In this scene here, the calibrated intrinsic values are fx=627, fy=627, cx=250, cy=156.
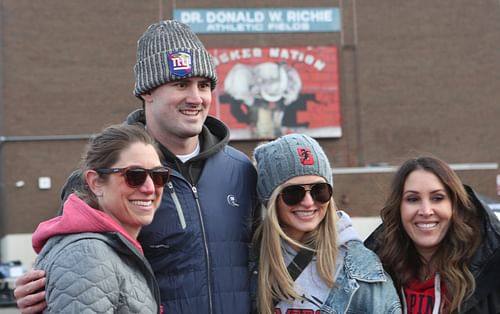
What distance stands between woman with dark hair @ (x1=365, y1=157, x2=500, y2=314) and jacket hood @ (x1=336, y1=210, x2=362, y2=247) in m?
0.32

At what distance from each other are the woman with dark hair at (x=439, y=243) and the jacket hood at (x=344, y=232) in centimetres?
32

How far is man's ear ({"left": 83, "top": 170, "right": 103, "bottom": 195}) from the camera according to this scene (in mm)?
2865

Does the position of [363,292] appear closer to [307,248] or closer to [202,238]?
[307,248]

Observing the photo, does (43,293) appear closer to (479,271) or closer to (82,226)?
(82,226)

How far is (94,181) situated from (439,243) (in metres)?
2.05

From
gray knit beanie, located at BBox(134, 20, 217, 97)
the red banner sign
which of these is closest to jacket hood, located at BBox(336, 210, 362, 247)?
gray knit beanie, located at BBox(134, 20, 217, 97)

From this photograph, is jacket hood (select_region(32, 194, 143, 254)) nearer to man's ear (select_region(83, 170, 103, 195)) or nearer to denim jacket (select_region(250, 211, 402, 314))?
man's ear (select_region(83, 170, 103, 195))

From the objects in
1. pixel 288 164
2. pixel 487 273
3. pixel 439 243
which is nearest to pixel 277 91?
pixel 439 243

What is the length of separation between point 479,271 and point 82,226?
2198 millimetres

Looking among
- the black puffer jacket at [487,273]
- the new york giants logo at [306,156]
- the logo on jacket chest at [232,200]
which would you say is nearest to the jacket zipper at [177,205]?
the logo on jacket chest at [232,200]

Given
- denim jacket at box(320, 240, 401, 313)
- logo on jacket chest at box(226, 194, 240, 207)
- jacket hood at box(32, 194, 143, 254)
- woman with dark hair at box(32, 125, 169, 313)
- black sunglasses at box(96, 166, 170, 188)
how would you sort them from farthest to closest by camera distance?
logo on jacket chest at box(226, 194, 240, 207), denim jacket at box(320, 240, 401, 313), black sunglasses at box(96, 166, 170, 188), jacket hood at box(32, 194, 143, 254), woman with dark hair at box(32, 125, 169, 313)

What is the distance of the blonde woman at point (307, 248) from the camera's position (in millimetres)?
3334

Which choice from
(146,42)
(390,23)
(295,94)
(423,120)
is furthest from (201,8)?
(146,42)

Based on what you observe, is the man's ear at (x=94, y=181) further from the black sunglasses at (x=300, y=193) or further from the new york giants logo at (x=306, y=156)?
the new york giants logo at (x=306, y=156)
